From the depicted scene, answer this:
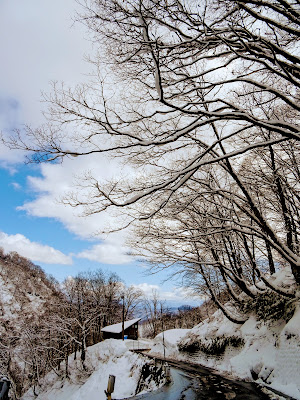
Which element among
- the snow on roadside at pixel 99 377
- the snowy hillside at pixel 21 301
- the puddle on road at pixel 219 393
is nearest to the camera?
the puddle on road at pixel 219 393

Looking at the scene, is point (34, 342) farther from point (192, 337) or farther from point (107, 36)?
point (107, 36)

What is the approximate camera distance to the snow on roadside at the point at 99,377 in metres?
16.0

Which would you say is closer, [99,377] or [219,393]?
[219,393]

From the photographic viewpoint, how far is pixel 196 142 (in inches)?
325

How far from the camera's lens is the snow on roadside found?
1603 centimetres

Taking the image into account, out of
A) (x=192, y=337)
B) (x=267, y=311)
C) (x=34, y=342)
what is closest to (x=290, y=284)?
(x=267, y=311)

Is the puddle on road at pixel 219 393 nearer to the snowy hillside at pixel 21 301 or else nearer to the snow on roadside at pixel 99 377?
the snow on roadside at pixel 99 377

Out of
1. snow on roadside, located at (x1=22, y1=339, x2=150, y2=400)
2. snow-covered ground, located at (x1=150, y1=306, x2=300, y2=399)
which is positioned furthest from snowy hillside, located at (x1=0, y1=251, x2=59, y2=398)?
snow-covered ground, located at (x1=150, y1=306, x2=300, y2=399)

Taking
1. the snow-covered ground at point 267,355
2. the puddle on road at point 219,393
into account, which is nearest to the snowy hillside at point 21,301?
the snow-covered ground at point 267,355

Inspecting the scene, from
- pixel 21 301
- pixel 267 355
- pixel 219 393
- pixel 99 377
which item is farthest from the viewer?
pixel 21 301

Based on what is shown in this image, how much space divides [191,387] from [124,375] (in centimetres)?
1157

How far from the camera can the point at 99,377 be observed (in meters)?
19.2

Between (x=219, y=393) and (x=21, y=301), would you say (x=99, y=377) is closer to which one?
(x=219, y=393)

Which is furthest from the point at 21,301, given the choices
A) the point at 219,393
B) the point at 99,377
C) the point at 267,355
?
the point at 219,393
